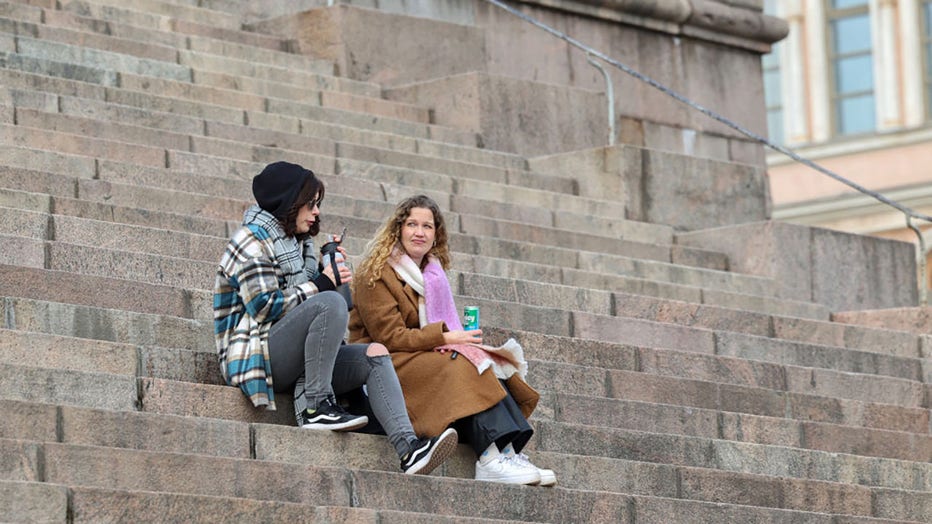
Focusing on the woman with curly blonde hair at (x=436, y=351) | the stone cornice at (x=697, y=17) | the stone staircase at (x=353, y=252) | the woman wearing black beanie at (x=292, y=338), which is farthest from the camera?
the stone cornice at (x=697, y=17)

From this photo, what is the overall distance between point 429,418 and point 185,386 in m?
0.96

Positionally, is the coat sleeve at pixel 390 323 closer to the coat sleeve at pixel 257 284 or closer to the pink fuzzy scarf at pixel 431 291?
the pink fuzzy scarf at pixel 431 291

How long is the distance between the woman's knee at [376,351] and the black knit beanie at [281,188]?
63cm

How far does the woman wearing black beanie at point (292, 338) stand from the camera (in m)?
9.60

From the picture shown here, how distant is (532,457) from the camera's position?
10.2 meters

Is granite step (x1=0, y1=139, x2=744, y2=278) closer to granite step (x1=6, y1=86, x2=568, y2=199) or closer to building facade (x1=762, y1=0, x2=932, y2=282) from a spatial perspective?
granite step (x1=6, y1=86, x2=568, y2=199)

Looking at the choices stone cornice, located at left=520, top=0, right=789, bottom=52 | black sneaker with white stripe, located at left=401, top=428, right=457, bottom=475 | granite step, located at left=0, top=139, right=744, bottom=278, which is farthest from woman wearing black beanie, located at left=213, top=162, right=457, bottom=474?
stone cornice, located at left=520, top=0, right=789, bottom=52

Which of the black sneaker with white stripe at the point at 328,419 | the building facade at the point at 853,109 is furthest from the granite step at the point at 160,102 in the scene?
the building facade at the point at 853,109

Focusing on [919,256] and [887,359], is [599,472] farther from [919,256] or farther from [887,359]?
[919,256]

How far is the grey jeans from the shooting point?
9.61 metres

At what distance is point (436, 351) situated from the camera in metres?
10.0

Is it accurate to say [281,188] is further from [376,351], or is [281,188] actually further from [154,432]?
[154,432]

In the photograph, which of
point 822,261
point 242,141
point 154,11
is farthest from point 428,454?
point 154,11

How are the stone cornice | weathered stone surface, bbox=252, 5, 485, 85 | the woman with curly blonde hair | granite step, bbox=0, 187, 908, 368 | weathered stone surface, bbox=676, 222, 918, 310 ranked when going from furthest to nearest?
the stone cornice → weathered stone surface, bbox=252, 5, 485, 85 → weathered stone surface, bbox=676, 222, 918, 310 → granite step, bbox=0, 187, 908, 368 → the woman with curly blonde hair
